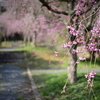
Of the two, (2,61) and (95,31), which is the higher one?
(95,31)

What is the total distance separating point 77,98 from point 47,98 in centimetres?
105

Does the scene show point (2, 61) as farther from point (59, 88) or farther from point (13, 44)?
point (13, 44)

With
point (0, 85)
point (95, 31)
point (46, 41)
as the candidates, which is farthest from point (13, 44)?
point (95, 31)

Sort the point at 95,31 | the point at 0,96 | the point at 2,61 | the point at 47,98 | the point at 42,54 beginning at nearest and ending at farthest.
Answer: the point at 95,31 → the point at 47,98 → the point at 0,96 → the point at 2,61 → the point at 42,54

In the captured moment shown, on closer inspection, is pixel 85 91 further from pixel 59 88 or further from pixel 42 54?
pixel 42 54

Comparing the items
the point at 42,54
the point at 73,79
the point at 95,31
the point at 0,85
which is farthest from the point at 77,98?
the point at 42,54

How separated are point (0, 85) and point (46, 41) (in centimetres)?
2010

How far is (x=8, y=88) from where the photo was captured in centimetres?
736

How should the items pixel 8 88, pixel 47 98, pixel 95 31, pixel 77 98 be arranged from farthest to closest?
pixel 8 88
pixel 47 98
pixel 77 98
pixel 95 31

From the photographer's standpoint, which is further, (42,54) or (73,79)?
(42,54)

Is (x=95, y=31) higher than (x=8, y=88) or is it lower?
higher

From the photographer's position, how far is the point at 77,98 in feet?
17.5

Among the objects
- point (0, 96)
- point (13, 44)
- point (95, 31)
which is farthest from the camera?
point (13, 44)

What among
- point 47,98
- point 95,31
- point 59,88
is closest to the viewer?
point 95,31
